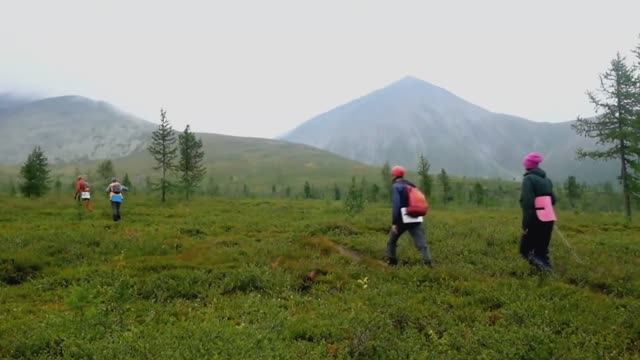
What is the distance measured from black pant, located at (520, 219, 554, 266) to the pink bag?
0.43 ft

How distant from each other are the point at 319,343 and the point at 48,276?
29.5 ft

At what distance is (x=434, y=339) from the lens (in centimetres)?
793

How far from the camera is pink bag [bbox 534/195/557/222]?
12242 millimetres

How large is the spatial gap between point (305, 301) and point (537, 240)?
21.1 ft

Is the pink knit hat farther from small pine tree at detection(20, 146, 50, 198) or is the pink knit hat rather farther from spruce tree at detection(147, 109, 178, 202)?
small pine tree at detection(20, 146, 50, 198)

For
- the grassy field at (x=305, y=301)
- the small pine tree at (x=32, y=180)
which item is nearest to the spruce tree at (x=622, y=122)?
the grassy field at (x=305, y=301)

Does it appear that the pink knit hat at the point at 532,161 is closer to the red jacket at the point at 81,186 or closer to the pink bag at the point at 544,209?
the pink bag at the point at 544,209

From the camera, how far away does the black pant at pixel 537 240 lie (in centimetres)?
1235

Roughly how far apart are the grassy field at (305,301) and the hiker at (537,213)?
612 millimetres

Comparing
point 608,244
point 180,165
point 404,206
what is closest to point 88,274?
point 404,206

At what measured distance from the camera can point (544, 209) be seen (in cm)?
1231

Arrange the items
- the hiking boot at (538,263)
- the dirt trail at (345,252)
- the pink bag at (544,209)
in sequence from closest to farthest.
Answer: the pink bag at (544,209), the hiking boot at (538,263), the dirt trail at (345,252)

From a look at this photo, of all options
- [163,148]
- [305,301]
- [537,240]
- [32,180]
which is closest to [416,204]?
[537,240]

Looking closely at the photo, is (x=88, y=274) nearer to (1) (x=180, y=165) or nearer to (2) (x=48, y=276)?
(2) (x=48, y=276)
